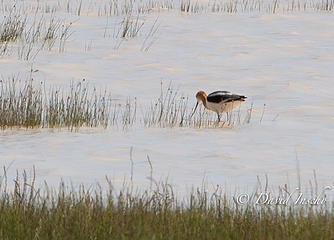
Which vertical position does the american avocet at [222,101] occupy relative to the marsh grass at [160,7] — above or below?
below

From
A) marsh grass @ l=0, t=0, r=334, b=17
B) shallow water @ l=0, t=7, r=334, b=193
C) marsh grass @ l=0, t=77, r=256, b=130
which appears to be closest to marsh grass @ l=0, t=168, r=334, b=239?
shallow water @ l=0, t=7, r=334, b=193

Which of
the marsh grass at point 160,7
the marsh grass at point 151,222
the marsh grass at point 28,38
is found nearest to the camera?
the marsh grass at point 151,222

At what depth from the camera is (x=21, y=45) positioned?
15438 mm

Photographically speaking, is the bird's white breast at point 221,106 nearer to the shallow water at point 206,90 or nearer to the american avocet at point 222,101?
the american avocet at point 222,101

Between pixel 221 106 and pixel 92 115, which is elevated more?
pixel 221 106

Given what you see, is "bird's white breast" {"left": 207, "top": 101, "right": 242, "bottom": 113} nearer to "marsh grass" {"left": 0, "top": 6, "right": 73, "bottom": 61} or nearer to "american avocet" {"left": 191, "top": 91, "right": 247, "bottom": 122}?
"american avocet" {"left": 191, "top": 91, "right": 247, "bottom": 122}

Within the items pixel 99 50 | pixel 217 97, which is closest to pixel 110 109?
pixel 217 97

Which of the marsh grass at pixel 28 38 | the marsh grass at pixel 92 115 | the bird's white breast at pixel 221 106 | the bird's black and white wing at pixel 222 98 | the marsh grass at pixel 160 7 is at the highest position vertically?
the marsh grass at pixel 160 7

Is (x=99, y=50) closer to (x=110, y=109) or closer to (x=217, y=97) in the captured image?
(x=110, y=109)

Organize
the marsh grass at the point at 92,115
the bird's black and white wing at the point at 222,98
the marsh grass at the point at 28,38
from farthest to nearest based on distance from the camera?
the marsh grass at the point at 28,38, the bird's black and white wing at the point at 222,98, the marsh grass at the point at 92,115

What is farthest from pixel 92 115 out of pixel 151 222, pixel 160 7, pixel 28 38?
pixel 160 7

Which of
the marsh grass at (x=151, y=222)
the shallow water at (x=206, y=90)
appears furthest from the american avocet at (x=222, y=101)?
the marsh grass at (x=151, y=222)

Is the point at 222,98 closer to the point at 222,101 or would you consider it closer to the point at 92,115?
the point at 222,101

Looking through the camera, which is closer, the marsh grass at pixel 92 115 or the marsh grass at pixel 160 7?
the marsh grass at pixel 92 115
